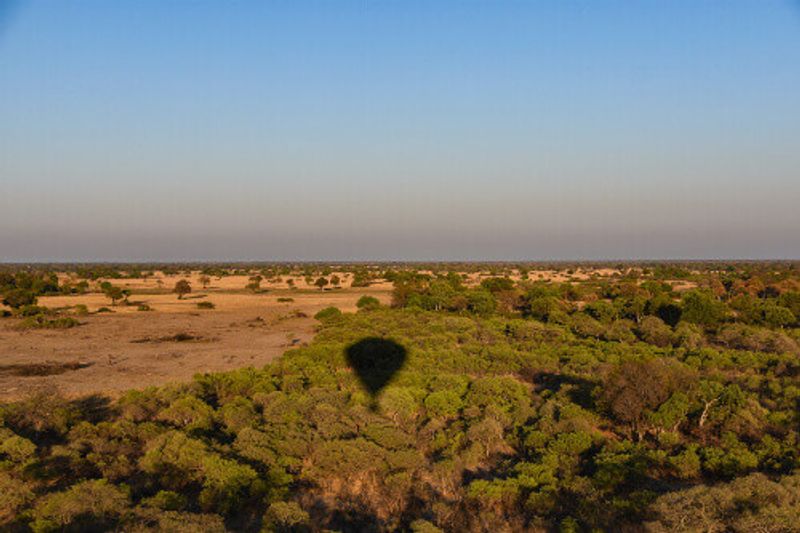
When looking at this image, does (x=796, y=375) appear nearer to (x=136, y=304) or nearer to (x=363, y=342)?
(x=363, y=342)

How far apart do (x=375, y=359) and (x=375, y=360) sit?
113mm

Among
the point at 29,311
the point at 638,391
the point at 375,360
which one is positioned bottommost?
the point at 29,311

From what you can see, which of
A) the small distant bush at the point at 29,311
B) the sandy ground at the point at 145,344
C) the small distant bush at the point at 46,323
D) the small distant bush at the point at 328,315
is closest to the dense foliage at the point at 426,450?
the sandy ground at the point at 145,344

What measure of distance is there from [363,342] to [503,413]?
10.9 meters

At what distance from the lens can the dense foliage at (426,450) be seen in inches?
404

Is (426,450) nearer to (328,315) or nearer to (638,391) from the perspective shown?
(638,391)

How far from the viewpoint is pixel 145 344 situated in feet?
106

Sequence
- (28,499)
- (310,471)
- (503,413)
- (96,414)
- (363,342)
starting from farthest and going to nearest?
(363,342), (96,414), (503,413), (310,471), (28,499)

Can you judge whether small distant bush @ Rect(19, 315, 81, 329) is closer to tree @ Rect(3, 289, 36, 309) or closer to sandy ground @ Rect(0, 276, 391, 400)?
sandy ground @ Rect(0, 276, 391, 400)

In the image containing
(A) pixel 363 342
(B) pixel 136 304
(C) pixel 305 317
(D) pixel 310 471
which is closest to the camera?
(D) pixel 310 471

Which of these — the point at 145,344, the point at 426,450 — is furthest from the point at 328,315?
the point at 426,450

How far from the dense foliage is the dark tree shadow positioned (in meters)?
0.54

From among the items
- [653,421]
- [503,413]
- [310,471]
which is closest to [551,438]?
[503,413]

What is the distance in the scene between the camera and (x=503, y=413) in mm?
16250
